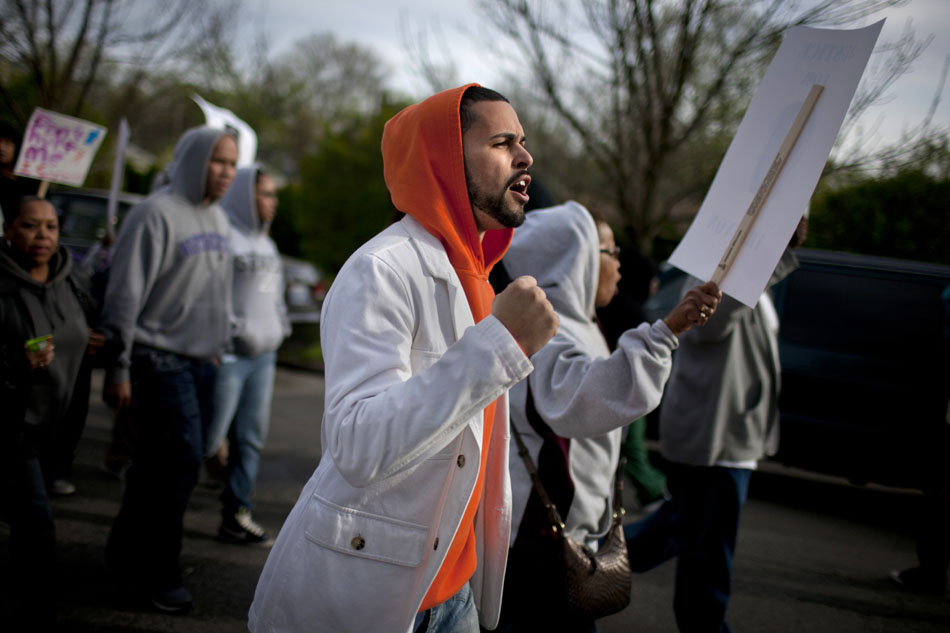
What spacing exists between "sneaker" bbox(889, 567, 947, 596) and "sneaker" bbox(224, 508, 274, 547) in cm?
366

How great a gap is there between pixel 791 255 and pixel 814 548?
2.67m

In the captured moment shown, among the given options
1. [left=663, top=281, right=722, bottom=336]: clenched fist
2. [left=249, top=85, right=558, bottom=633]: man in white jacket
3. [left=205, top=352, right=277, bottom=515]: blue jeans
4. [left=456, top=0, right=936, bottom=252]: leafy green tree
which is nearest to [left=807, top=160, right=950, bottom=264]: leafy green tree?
[left=456, top=0, right=936, bottom=252]: leafy green tree

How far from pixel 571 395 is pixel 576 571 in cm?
54

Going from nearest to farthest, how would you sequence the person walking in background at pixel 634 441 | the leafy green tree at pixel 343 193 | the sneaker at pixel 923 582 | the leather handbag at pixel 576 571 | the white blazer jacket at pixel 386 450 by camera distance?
the white blazer jacket at pixel 386 450
the leather handbag at pixel 576 571
the sneaker at pixel 923 582
the person walking in background at pixel 634 441
the leafy green tree at pixel 343 193

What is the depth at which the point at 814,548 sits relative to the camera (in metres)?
5.07

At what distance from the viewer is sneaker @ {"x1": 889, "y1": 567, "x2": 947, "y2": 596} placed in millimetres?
4406

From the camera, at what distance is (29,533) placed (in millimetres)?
3033

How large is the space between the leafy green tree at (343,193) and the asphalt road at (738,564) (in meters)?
7.15

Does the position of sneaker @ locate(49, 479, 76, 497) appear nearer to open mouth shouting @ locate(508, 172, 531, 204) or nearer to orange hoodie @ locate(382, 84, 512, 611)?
orange hoodie @ locate(382, 84, 512, 611)

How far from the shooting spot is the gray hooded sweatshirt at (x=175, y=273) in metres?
3.49

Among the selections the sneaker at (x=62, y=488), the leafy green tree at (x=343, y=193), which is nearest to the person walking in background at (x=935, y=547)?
the sneaker at (x=62, y=488)

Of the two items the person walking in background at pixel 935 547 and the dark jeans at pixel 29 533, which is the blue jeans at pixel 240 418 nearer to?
the dark jeans at pixel 29 533

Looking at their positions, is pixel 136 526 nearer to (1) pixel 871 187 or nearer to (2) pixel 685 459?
(2) pixel 685 459

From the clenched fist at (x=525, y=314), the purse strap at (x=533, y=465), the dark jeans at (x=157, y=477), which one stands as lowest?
the dark jeans at (x=157, y=477)
